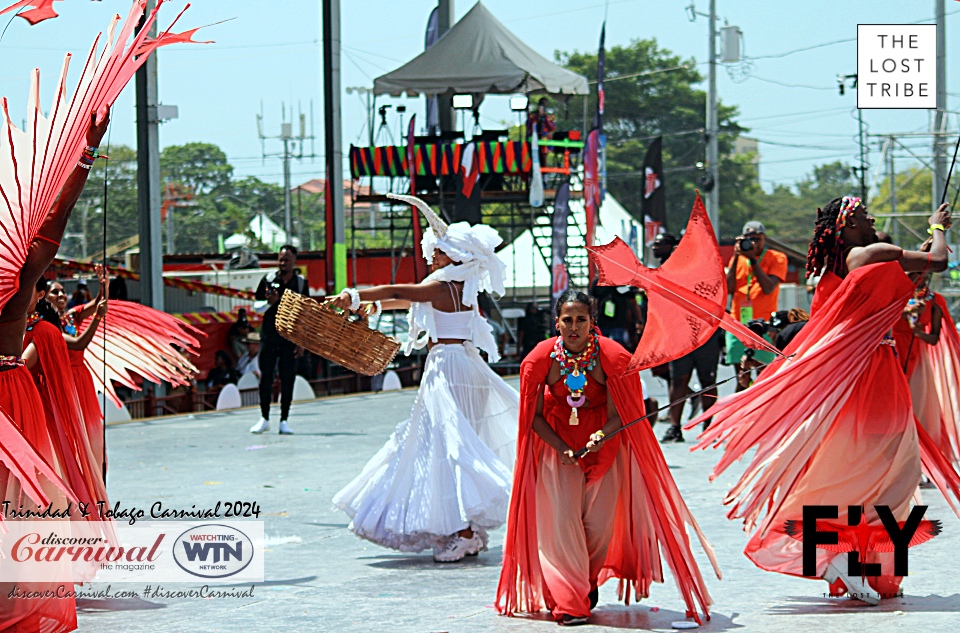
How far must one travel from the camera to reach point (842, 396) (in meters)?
6.11

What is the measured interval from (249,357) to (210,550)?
12628mm

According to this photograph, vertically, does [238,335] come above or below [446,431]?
below

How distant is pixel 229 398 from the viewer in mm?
16703

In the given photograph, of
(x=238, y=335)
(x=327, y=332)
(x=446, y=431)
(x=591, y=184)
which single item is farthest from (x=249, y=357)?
(x=446, y=431)

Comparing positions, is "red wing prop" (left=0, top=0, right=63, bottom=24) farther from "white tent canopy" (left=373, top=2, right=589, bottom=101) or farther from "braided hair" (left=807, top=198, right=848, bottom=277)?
"white tent canopy" (left=373, top=2, right=589, bottom=101)

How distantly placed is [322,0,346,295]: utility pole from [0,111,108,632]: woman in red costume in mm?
16235

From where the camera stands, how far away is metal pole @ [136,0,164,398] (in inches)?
710

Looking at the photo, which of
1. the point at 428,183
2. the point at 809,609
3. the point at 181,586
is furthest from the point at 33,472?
the point at 428,183

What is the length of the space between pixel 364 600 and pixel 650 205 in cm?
2446

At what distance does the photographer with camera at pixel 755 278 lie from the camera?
38.5 ft

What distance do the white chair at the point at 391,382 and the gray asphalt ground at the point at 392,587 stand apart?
9283 mm

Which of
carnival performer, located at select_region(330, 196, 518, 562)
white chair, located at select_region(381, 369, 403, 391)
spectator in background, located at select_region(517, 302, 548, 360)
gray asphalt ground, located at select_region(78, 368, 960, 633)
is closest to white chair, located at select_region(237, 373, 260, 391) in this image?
white chair, located at select_region(381, 369, 403, 391)

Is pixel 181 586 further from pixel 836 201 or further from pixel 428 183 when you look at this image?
pixel 428 183

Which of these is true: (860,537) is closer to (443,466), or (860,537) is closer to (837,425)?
(837,425)
